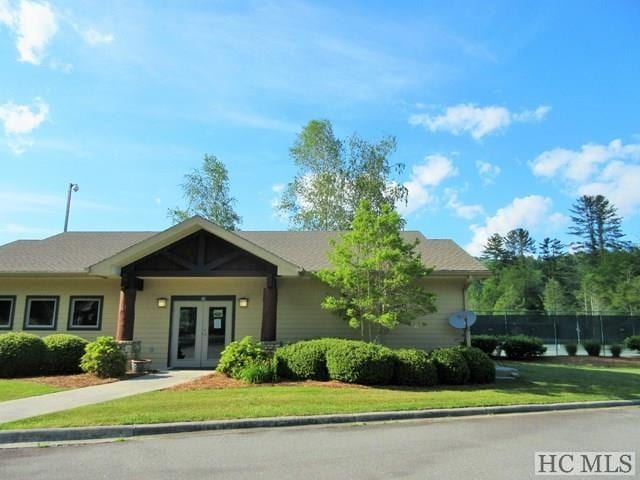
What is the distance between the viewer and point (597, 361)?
21.1m

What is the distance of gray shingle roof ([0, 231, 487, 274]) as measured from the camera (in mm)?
16547

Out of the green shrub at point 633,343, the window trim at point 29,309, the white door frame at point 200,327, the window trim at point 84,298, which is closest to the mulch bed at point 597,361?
the green shrub at point 633,343

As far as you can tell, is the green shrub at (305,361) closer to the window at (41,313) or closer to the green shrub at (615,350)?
the window at (41,313)

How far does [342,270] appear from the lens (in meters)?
13.7

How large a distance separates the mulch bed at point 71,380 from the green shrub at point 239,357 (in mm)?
2899

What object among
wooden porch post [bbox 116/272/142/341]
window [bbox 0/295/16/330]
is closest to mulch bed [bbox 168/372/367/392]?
wooden porch post [bbox 116/272/142/341]

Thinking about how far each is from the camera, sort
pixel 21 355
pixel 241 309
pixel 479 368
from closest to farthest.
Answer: pixel 479 368 < pixel 21 355 < pixel 241 309

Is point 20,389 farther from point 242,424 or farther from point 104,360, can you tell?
point 242,424

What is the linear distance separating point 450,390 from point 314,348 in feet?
11.7

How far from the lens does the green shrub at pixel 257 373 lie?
12000 millimetres

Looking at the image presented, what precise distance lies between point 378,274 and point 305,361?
129 inches

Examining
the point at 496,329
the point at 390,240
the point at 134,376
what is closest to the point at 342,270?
the point at 390,240

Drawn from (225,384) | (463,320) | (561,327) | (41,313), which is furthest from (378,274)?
(561,327)

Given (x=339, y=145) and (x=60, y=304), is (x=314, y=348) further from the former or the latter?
(x=339, y=145)
